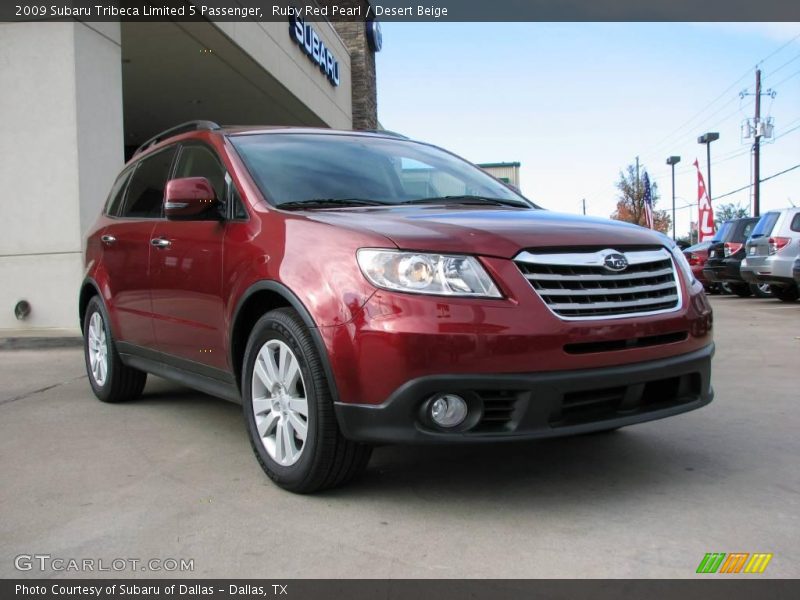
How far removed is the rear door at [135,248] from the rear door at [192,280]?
170 mm

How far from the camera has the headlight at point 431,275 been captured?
2.86 metres

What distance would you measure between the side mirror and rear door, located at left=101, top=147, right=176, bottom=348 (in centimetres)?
87

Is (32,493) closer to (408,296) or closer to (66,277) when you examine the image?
(408,296)

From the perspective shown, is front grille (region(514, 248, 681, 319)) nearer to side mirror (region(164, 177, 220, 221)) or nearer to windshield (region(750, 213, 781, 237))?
side mirror (region(164, 177, 220, 221))

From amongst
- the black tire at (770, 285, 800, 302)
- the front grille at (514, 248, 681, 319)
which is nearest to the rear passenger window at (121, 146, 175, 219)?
the front grille at (514, 248, 681, 319)

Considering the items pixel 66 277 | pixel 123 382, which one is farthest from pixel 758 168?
pixel 123 382

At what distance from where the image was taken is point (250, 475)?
3568 mm

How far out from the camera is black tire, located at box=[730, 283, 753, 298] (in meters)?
16.5

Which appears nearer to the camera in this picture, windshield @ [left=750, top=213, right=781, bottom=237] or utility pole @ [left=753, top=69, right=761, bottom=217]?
windshield @ [left=750, top=213, right=781, bottom=237]

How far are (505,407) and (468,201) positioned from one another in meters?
1.50

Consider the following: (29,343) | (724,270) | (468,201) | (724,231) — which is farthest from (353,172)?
(724,231)

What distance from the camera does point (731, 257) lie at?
51.8 ft

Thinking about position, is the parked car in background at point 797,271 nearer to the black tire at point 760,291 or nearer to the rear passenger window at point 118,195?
the black tire at point 760,291

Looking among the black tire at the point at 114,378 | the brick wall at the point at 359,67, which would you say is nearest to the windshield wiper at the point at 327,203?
the black tire at the point at 114,378
